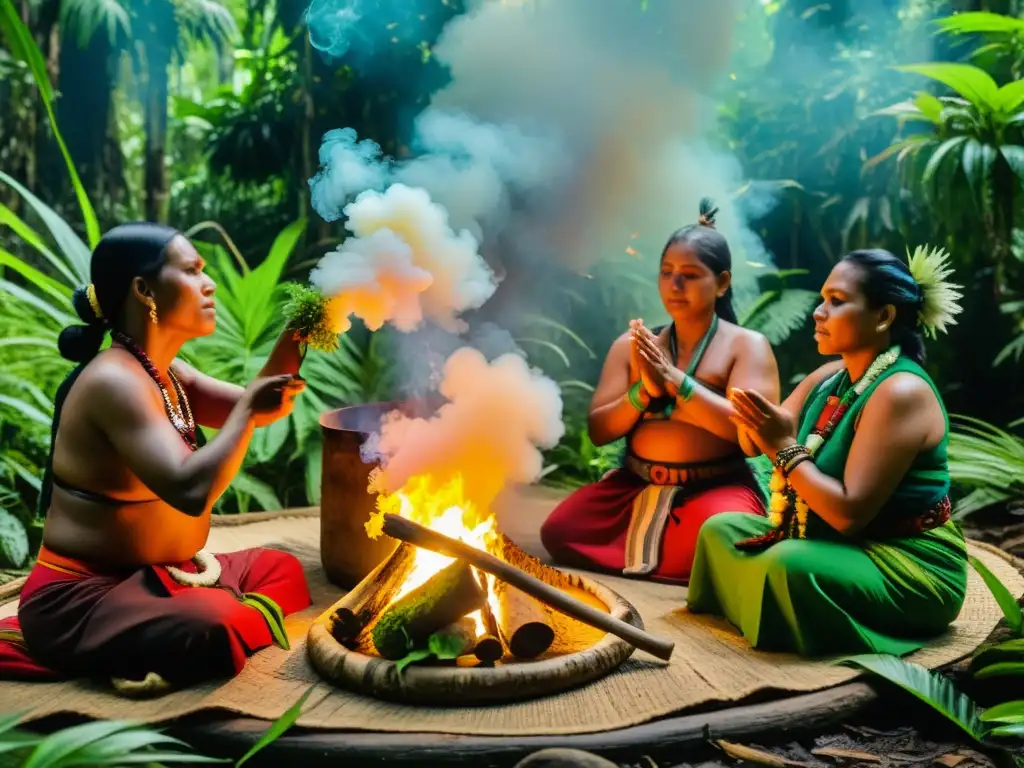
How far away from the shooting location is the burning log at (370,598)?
3.02m

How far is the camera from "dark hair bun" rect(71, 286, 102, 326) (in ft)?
10.00

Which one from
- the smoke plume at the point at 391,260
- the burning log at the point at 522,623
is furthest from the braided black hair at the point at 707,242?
the burning log at the point at 522,623

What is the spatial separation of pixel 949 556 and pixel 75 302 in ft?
10.2

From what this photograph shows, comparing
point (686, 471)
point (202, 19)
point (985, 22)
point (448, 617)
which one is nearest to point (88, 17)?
point (202, 19)

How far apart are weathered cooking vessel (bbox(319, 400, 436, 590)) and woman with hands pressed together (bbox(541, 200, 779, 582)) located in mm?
978

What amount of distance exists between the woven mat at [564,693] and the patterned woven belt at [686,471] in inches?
31.5

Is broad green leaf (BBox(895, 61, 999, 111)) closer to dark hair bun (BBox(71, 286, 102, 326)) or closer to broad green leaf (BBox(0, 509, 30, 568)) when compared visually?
dark hair bun (BBox(71, 286, 102, 326))

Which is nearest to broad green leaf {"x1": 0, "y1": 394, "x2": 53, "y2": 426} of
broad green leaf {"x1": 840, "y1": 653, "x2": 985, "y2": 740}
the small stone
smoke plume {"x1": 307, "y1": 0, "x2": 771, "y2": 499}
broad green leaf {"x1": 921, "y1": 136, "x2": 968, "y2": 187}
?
smoke plume {"x1": 307, "y1": 0, "x2": 771, "y2": 499}

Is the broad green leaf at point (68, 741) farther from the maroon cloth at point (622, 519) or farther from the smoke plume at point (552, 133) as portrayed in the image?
the maroon cloth at point (622, 519)

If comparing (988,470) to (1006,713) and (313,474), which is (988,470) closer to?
(1006,713)

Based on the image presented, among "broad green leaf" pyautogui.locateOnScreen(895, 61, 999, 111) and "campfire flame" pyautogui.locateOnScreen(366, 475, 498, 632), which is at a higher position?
"broad green leaf" pyautogui.locateOnScreen(895, 61, 999, 111)

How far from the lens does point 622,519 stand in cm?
433

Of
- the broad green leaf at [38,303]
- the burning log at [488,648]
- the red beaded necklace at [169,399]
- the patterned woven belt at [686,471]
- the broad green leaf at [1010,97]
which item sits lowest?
the burning log at [488,648]

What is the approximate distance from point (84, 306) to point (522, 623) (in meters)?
1.80
